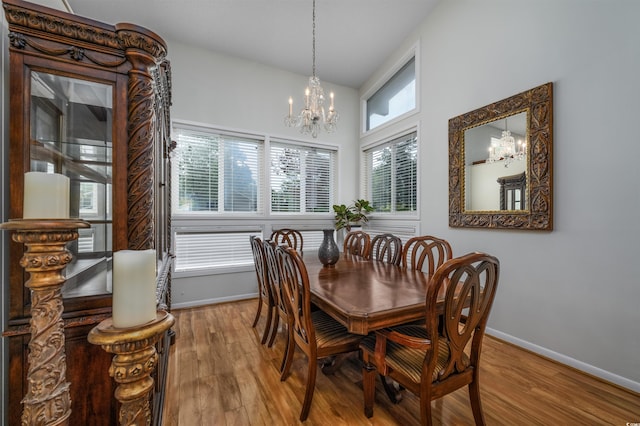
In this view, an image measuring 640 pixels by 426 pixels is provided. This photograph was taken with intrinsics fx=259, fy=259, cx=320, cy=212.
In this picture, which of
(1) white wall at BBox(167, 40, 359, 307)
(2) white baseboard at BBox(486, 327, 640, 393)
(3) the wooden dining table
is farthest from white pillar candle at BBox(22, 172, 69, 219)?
(2) white baseboard at BBox(486, 327, 640, 393)

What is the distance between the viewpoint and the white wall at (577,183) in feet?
6.01

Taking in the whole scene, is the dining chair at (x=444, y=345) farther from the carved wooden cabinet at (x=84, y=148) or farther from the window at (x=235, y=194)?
the window at (x=235, y=194)

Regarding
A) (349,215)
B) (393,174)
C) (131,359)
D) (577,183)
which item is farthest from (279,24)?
(131,359)

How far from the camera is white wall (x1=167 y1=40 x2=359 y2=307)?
11.5ft

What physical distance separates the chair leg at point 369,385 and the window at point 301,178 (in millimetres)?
3036

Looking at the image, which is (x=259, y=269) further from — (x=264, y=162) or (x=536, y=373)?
(x=536, y=373)

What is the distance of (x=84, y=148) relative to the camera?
1199 millimetres

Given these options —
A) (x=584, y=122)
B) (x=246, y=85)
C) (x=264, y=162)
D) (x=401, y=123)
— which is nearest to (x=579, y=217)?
(x=584, y=122)

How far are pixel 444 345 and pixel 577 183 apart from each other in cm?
176

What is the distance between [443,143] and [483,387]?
8.23 feet

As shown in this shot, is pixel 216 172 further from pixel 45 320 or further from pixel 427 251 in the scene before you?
pixel 45 320

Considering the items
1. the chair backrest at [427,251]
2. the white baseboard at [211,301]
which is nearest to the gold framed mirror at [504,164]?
the chair backrest at [427,251]

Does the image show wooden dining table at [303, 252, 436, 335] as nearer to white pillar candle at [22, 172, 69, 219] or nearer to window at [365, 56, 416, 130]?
white pillar candle at [22, 172, 69, 219]

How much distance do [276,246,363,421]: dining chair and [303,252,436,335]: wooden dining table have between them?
111 mm
